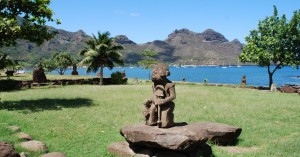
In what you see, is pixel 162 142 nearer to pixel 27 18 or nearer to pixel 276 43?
pixel 27 18

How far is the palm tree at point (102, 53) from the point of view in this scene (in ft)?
154

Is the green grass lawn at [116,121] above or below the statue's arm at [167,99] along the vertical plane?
below

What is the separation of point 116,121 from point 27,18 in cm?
1098

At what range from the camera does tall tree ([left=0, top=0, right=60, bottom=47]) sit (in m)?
23.0

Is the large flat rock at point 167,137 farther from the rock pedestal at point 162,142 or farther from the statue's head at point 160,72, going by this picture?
the statue's head at point 160,72

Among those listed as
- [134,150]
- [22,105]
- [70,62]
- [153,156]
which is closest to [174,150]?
[153,156]

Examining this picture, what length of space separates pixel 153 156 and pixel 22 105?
49.5 ft

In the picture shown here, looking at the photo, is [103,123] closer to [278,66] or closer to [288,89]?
[288,89]

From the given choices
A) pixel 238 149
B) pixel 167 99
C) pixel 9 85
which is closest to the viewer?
pixel 167 99

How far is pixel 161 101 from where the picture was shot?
1139cm

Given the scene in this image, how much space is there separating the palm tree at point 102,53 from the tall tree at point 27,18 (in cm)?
2208

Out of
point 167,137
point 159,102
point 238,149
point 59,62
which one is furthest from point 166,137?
point 59,62

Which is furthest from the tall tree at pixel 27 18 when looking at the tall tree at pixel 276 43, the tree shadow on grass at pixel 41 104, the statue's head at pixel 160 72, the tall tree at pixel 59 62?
A: the tall tree at pixel 59 62

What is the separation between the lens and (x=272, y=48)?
45.6 meters
